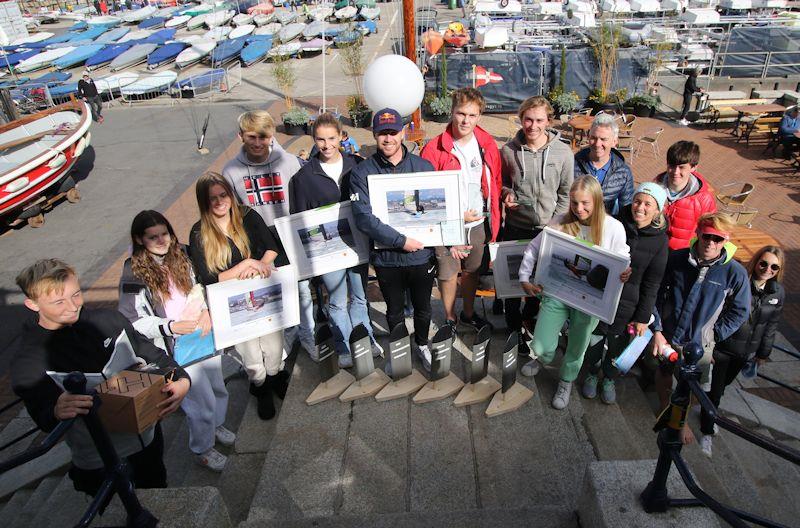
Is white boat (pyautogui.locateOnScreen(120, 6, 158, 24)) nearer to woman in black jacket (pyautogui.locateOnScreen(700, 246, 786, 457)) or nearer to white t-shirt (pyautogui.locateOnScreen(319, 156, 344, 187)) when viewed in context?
white t-shirt (pyautogui.locateOnScreen(319, 156, 344, 187))

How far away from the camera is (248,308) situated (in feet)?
12.0

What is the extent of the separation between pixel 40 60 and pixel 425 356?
1345 inches

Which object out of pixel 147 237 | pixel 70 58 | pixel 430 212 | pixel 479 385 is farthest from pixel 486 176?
pixel 70 58

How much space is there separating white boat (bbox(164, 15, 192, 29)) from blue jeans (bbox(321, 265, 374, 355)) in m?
41.1

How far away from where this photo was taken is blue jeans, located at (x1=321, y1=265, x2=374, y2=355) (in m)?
4.15

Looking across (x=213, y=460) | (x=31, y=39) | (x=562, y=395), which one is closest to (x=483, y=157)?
(x=562, y=395)

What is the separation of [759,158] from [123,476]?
15.8 metres

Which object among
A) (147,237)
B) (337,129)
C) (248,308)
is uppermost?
(337,129)

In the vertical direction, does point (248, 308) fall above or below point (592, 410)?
above

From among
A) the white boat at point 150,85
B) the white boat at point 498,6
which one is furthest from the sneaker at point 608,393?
the white boat at point 498,6

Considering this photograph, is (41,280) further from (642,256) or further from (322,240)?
(642,256)

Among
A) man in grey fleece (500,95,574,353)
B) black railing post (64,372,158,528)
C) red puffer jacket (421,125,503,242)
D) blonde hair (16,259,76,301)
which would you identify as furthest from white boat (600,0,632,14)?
black railing post (64,372,158,528)

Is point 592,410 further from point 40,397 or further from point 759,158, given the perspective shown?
point 759,158

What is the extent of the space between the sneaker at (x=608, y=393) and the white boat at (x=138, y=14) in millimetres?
47975
